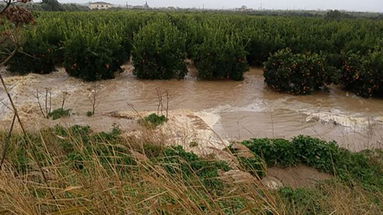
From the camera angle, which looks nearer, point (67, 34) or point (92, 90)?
point (92, 90)

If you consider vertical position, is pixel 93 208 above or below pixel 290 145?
above

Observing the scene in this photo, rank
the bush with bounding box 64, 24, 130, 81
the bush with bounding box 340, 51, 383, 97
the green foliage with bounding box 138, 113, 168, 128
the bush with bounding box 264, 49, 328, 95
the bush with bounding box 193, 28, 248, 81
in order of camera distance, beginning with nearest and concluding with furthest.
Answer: the green foliage with bounding box 138, 113, 168, 128 < the bush with bounding box 340, 51, 383, 97 < the bush with bounding box 264, 49, 328, 95 < the bush with bounding box 64, 24, 130, 81 < the bush with bounding box 193, 28, 248, 81

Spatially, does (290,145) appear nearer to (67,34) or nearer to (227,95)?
(227,95)

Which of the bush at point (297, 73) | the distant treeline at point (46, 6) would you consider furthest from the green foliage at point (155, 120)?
the bush at point (297, 73)

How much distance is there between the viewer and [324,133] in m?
7.25

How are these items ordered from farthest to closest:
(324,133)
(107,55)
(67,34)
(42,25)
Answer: (42,25)
(67,34)
(107,55)
(324,133)

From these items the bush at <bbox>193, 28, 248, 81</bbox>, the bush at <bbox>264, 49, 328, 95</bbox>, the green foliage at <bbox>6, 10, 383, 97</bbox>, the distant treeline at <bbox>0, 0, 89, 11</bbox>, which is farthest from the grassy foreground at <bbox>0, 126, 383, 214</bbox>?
the bush at <bbox>193, 28, 248, 81</bbox>

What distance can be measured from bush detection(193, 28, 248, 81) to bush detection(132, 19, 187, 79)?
56 centimetres

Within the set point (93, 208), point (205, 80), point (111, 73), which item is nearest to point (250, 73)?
point (205, 80)

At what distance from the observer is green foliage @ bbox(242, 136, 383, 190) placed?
5324 mm

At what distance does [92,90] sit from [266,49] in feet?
20.7

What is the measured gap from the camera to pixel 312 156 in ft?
18.0

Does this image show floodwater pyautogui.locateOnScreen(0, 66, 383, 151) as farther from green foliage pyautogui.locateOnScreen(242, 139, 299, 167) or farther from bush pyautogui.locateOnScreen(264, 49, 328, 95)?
green foliage pyautogui.locateOnScreen(242, 139, 299, 167)

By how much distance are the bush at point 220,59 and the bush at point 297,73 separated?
4.01ft
